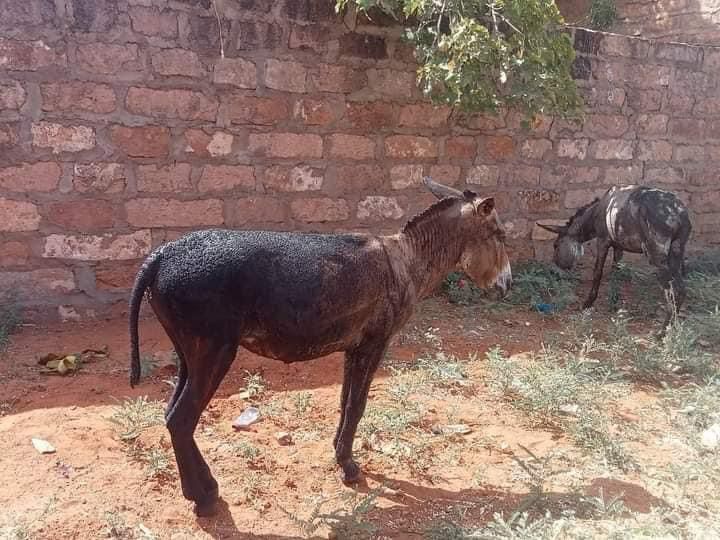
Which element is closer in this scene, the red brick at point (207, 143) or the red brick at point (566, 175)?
the red brick at point (207, 143)

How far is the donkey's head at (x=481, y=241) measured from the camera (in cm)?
317

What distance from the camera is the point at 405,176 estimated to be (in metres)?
6.24

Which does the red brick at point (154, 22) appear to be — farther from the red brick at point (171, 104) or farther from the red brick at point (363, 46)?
the red brick at point (363, 46)

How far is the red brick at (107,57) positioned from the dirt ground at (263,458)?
223 centimetres

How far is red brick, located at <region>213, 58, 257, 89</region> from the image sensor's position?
5.17 m

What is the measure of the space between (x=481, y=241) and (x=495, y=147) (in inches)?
153

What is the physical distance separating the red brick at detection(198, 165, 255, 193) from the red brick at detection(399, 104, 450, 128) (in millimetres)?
1720

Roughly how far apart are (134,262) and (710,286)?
616cm

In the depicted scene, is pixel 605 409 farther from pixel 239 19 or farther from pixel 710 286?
pixel 239 19

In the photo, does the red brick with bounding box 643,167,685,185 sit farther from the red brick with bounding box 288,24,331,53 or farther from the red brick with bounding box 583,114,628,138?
the red brick with bounding box 288,24,331,53

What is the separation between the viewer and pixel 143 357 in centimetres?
446

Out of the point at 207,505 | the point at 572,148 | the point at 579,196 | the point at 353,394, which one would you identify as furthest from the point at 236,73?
the point at 579,196

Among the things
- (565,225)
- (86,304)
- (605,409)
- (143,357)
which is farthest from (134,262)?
(565,225)

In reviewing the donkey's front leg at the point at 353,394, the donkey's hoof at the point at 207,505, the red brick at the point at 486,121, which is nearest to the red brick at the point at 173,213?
the donkey's front leg at the point at 353,394
